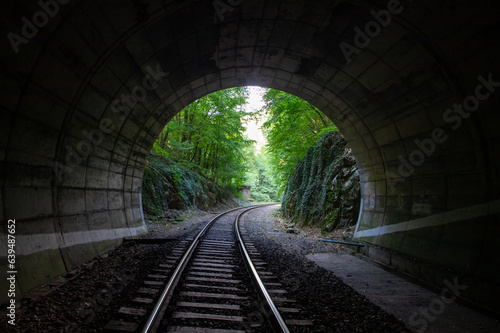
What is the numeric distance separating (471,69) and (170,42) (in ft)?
18.1

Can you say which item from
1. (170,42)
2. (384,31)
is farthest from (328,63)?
(170,42)

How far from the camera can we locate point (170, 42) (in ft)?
16.7

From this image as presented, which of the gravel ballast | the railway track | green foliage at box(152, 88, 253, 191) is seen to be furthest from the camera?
green foliage at box(152, 88, 253, 191)

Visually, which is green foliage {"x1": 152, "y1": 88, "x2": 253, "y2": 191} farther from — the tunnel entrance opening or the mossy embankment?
the mossy embankment

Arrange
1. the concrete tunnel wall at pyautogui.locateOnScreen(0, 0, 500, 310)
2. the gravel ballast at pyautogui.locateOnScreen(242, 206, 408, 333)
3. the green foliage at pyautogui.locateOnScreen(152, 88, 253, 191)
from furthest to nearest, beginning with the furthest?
the green foliage at pyautogui.locateOnScreen(152, 88, 253, 191) → the concrete tunnel wall at pyautogui.locateOnScreen(0, 0, 500, 310) → the gravel ballast at pyautogui.locateOnScreen(242, 206, 408, 333)

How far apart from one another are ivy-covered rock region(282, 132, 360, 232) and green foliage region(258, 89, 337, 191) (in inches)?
26.9

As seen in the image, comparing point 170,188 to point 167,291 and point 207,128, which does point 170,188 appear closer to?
point 207,128

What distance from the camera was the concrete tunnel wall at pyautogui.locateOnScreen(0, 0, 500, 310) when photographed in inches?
141

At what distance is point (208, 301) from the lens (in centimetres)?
374

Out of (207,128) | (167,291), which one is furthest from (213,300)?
(207,128)

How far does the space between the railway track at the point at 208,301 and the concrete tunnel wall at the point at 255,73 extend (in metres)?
1.97

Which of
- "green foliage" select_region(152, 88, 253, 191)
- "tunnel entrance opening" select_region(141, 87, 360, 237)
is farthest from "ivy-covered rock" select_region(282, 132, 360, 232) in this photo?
"green foliage" select_region(152, 88, 253, 191)

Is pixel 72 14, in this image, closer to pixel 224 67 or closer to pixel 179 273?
pixel 224 67

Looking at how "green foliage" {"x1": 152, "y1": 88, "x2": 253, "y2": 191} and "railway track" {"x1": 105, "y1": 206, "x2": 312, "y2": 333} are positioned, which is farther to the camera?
"green foliage" {"x1": 152, "y1": 88, "x2": 253, "y2": 191}
